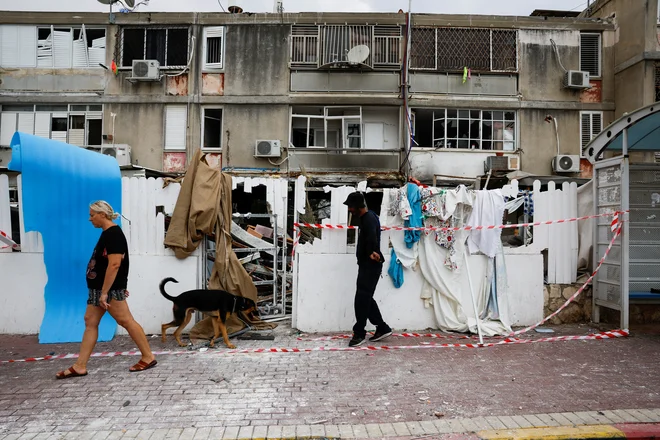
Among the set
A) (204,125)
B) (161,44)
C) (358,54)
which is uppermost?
(161,44)

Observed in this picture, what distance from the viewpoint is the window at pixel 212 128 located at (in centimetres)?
1803

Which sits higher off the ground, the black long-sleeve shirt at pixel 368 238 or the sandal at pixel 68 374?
the black long-sleeve shirt at pixel 368 238

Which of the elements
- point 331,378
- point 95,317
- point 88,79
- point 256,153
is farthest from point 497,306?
point 88,79

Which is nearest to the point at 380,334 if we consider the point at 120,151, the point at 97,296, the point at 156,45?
the point at 97,296

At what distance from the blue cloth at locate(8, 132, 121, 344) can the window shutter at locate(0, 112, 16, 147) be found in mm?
15257

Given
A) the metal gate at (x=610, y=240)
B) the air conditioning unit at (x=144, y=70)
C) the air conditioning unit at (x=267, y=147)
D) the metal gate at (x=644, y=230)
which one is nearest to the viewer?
the metal gate at (x=610, y=240)

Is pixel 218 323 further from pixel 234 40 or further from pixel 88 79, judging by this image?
pixel 88 79

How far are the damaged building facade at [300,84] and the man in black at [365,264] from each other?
11.9 m

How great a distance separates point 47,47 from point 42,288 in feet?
51.7

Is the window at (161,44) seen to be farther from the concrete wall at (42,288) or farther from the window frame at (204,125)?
the concrete wall at (42,288)

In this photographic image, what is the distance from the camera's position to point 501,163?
17.7m

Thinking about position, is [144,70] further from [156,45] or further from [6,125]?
[6,125]

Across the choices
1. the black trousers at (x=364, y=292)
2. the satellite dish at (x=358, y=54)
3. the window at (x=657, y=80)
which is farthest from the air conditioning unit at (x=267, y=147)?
the window at (x=657, y=80)

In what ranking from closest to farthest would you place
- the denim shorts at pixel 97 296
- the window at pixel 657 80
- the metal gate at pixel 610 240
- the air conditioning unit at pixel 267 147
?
the denim shorts at pixel 97 296 < the metal gate at pixel 610 240 < the window at pixel 657 80 < the air conditioning unit at pixel 267 147
